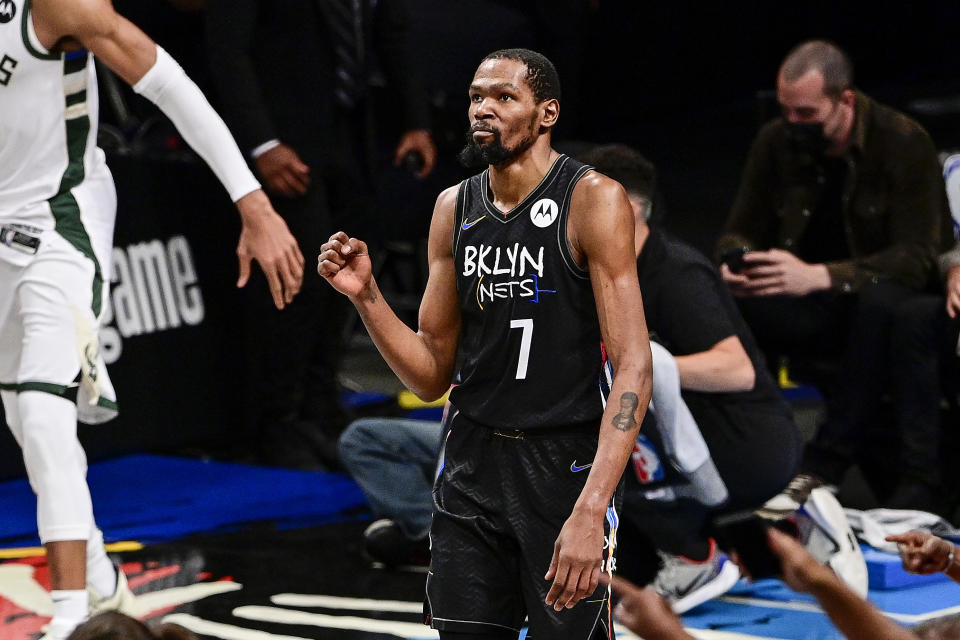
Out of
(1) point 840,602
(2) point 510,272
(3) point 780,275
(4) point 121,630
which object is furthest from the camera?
(3) point 780,275

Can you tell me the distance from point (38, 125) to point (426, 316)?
1561 millimetres

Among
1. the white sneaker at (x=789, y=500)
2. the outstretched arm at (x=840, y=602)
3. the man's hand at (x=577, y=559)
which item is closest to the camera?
the outstretched arm at (x=840, y=602)

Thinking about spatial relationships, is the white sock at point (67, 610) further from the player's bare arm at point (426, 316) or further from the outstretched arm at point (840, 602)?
the outstretched arm at point (840, 602)

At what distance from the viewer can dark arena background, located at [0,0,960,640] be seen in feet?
15.5

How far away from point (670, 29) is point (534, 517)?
33.4 feet

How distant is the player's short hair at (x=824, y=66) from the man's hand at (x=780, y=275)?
2.13 feet

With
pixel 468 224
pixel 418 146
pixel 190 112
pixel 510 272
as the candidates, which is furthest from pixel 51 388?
pixel 418 146

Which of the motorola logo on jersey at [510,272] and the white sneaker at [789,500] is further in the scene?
the white sneaker at [789,500]

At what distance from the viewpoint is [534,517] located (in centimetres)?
321

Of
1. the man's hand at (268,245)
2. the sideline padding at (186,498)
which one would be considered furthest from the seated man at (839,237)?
the man's hand at (268,245)

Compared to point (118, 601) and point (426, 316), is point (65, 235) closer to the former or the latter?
point (118, 601)

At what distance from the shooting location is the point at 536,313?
3.23 metres

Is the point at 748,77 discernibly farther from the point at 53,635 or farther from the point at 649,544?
the point at 53,635

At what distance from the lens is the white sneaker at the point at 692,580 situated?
4.62 meters
